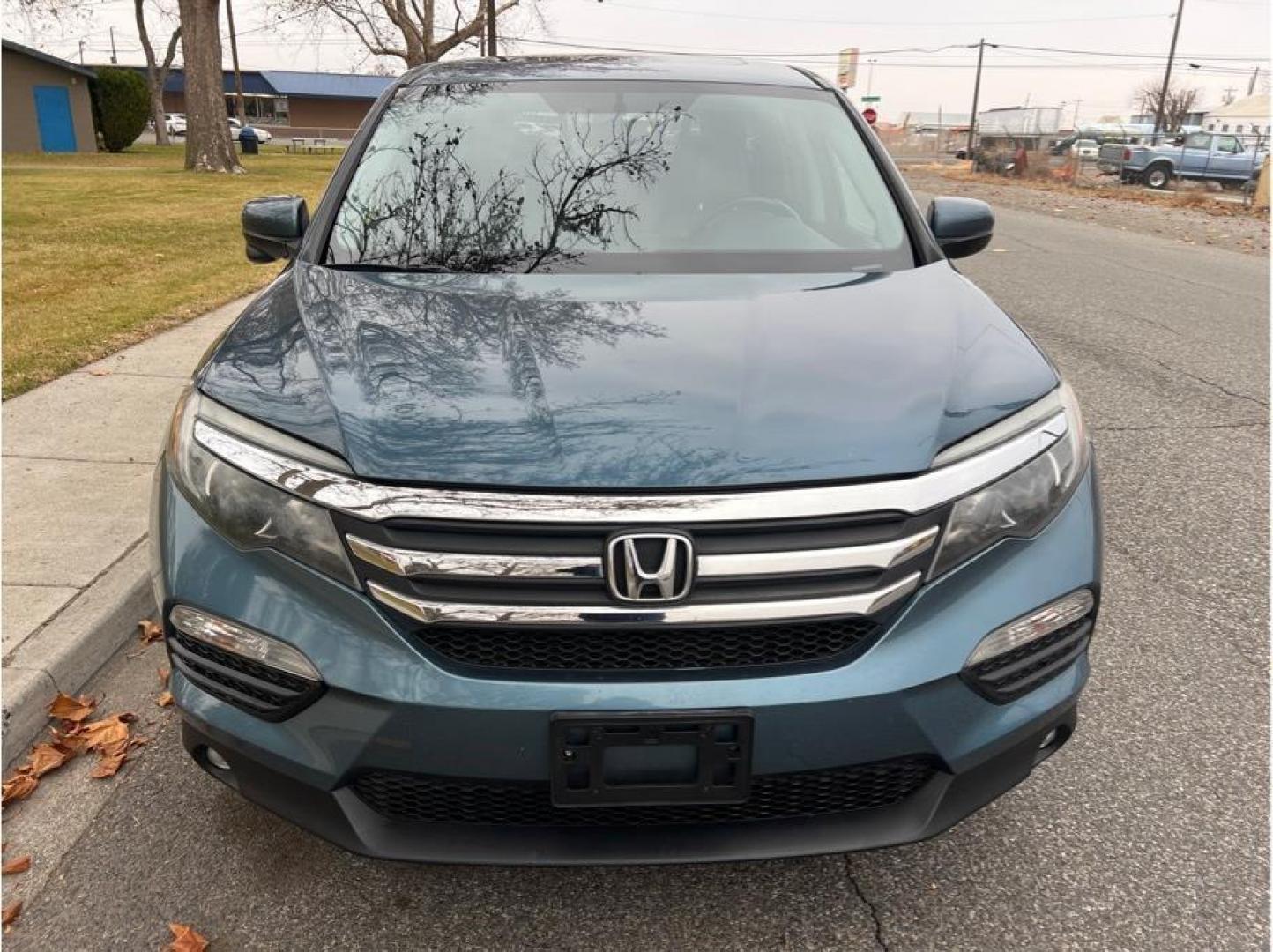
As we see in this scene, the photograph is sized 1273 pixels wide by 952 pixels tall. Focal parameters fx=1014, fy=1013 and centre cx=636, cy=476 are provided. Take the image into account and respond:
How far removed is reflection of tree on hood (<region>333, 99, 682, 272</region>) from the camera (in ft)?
8.80

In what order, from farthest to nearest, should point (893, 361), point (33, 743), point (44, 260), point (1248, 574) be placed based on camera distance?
point (44, 260), point (1248, 574), point (33, 743), point (893, 361)

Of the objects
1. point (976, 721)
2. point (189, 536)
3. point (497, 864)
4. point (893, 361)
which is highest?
point (893, 361)

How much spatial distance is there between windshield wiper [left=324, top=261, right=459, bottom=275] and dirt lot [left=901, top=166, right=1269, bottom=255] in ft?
42.7

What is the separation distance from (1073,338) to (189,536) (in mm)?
6615

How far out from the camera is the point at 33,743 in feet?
8.96

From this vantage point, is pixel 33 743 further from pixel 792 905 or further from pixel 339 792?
pixel 792 905

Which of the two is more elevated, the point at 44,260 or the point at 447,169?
the point at 447,169

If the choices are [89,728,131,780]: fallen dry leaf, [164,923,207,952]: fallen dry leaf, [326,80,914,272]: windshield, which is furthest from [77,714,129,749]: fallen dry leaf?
[326,80,914,272]: windshield

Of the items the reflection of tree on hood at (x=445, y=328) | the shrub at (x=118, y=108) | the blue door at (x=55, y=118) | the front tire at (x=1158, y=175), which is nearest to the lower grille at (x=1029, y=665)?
the reflection of tree on hood at (x=445, y=328)

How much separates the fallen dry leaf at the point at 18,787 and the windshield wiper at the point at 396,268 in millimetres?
1515

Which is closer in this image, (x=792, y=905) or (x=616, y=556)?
(x=616, y=556)

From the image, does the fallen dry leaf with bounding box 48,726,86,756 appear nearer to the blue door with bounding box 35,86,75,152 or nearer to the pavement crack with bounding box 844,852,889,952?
the pavement crack with bounding box 844,852,889,952

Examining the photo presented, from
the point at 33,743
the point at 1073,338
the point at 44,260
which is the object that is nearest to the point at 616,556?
the point at 33,743

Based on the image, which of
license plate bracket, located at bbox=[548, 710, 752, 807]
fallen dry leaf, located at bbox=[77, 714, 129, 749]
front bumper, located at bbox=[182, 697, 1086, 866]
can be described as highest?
license plate bracket, located at bbox=[548, 710, 752, 807]
